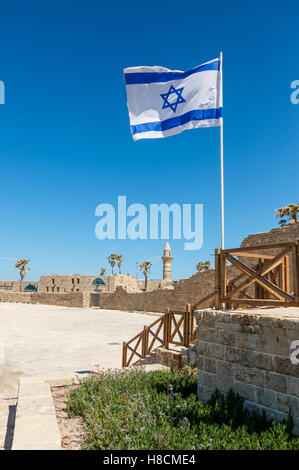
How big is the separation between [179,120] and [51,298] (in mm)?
47525

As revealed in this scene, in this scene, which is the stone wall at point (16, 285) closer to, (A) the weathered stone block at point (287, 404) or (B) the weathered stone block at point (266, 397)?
(B) the weathered stone block at point (266, 397)

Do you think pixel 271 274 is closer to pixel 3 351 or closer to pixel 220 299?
pixel 220 299

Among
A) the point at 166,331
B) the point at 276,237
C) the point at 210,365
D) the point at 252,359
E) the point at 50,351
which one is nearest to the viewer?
the point at 252,359

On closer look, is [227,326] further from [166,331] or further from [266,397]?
[166,331]

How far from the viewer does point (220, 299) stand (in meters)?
5.88

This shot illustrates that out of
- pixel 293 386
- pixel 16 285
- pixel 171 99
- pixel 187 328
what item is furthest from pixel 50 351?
pixel 16 285

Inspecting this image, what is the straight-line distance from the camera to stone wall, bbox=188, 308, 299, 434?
447cm

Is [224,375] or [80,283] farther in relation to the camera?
[80,283]

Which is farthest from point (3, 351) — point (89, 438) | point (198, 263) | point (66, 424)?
point (198, 263)

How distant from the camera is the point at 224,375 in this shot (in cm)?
539

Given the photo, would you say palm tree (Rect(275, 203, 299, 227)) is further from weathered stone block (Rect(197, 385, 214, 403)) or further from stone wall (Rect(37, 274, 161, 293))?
stone wall (Rect(37, 274, 161, 293))

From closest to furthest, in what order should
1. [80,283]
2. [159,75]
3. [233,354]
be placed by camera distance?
[233,354] < [159,75] < [80,283]

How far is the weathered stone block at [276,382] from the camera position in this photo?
451cm
